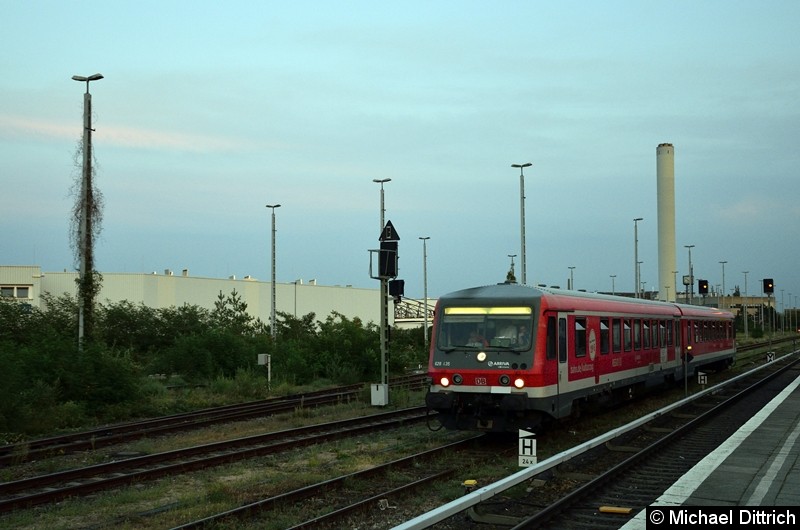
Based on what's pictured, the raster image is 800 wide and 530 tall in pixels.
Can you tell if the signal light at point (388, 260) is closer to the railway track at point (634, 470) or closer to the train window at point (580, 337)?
the train window at point (580, 337)

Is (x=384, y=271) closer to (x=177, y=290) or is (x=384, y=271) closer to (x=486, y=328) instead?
(x=486, y=328)

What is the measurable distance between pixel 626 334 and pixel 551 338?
557 centimetres

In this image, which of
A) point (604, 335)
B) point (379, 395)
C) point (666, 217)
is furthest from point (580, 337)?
point (666, 217)

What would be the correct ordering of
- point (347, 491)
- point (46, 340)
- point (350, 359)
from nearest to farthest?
point (347, 491), point (46, 340), point (350, 359)

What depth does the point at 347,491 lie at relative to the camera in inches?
446

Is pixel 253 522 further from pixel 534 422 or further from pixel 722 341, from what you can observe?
pixel 722 341

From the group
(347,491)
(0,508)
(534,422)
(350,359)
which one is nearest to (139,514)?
(0,508)

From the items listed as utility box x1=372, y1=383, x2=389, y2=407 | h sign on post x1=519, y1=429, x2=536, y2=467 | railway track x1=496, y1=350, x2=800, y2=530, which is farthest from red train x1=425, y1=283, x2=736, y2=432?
utility box x1=372, y1=383, x2=389, y2=407

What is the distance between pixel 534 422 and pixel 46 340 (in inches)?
585

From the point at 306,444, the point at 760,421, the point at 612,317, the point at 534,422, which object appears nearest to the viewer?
the point at 534,422

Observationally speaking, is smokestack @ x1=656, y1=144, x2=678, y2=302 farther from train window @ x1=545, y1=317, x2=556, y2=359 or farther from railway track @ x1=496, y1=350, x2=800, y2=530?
train window @ x1=545, y1=317, x2=556, y2=359

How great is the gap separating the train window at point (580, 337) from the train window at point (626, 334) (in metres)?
3.24

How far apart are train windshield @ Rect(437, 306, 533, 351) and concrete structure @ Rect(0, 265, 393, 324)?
145 feet

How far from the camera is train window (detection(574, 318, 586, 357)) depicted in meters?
16.2
